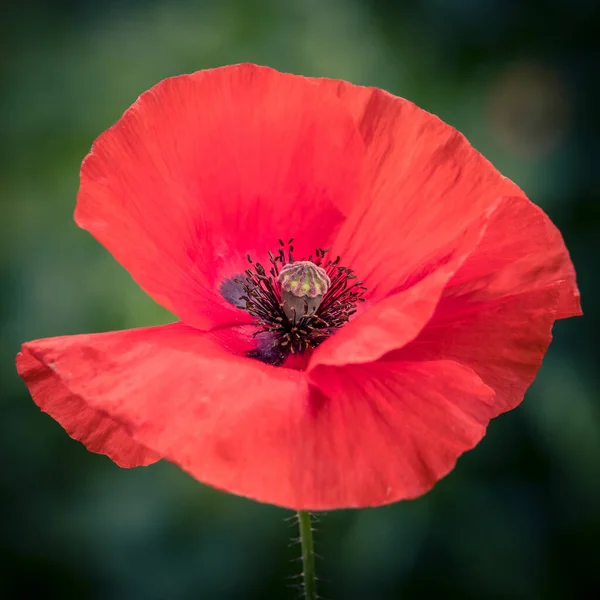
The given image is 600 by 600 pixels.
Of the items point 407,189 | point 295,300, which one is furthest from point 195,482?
point 407,189

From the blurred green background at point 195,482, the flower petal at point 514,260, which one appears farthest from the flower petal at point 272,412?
the blurred green background at point 195,482

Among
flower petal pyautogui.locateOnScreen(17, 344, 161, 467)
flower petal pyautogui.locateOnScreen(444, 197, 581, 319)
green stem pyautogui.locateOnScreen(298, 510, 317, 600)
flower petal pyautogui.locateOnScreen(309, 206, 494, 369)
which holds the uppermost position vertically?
flower petal pyautogui.locateOnScreen(444, 197, 581, 319)

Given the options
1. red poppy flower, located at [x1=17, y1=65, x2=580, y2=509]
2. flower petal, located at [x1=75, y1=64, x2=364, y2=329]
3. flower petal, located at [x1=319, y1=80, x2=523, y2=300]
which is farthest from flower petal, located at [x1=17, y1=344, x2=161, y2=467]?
flower petal, located at [x1=319, y1=80, x2=523, y2=300]

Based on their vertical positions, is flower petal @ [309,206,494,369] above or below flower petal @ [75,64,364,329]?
below

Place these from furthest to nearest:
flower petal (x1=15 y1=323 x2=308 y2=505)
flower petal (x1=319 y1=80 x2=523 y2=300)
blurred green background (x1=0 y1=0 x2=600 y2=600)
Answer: blurred green background (x1=0 y1=0 x2=600 y2=600) < flower petal (x1=319 y1=80 x2=523 y2=300) < flower petal (x1=15 y1=323 x2=308 y2=505)

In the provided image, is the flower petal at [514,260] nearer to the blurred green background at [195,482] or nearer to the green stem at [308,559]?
the green stem at [308,559]

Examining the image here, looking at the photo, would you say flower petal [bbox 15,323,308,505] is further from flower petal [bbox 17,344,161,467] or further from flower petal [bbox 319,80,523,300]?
flower petal [bbox 319,80,523,300]
